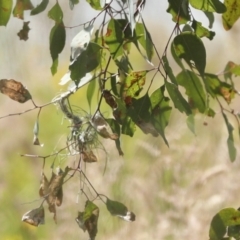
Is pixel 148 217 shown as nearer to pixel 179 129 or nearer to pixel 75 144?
pixel 179 129

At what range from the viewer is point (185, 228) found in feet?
2.40

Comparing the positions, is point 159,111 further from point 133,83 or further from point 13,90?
point 13,90

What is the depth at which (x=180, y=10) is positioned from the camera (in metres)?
0.41

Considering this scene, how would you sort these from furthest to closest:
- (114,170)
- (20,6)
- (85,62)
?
(114,170), (20,6), (85,62)

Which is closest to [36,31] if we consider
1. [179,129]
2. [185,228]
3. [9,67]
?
[9,67]

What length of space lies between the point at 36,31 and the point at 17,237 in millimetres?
347

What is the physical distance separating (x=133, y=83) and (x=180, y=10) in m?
0.08

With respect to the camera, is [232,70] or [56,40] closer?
[56,40]

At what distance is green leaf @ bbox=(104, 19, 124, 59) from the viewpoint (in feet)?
1.36

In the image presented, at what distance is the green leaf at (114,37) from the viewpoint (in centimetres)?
41

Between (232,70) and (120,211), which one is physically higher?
(232,70)

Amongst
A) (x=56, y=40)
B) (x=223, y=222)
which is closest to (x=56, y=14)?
(x=56, y=40)

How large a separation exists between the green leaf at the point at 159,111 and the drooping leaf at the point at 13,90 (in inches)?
5.3

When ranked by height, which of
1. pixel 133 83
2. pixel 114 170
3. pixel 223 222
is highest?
Result: pixel 114 170
